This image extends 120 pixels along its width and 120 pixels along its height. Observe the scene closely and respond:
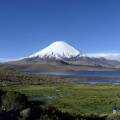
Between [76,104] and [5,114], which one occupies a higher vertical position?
[5,114]

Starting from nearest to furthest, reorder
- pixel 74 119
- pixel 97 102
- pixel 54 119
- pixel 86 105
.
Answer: pixel 54 119
pixel 74 119
pixel 86 105
pixel 97 102

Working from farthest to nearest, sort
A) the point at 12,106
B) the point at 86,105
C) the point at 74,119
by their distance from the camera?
the point at 86,105 < the point at 12,106 < the point at 74,119

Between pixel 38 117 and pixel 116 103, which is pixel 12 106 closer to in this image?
pixel 38 117

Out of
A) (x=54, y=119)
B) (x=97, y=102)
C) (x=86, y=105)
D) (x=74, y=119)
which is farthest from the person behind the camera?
(x=97, y=102)

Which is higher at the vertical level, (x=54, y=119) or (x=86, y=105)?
(x=54, y=119)

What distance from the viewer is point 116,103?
64.3 m

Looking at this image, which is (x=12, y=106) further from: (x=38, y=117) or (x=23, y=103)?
(x=38, y=117)

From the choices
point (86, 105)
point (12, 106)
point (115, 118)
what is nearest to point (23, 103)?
point (12, 106)

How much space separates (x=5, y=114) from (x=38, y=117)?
1.94 m

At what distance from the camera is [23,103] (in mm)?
26359

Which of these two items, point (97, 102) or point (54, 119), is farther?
point (97, 102)

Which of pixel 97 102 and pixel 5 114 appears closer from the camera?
pixel 5 114

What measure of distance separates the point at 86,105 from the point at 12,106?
37865 millimetres

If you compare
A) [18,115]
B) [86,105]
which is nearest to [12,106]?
[18,115]
